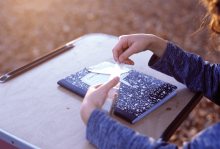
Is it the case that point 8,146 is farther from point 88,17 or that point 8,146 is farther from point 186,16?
point 186,16

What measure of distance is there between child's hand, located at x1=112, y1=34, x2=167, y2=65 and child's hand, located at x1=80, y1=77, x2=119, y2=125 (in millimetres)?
217

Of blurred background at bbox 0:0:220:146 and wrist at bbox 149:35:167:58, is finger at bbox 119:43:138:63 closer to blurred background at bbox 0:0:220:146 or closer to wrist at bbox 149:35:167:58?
wrist at bbox 149:35:167:58

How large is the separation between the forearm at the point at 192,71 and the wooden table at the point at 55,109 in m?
0.04

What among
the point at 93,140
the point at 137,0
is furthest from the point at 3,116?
the point at 137,0

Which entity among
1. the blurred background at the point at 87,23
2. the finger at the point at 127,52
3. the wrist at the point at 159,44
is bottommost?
the blurred background at the point at 87,23

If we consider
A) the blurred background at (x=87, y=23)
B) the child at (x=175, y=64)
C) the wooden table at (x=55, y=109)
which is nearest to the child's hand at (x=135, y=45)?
the child at (x=175, y=64)

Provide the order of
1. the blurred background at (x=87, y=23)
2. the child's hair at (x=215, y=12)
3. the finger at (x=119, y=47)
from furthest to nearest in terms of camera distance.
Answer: the blurred background at (x=87, y=23) < the finger at (x=119, y=47) < the child's hair at (x=215, y=12)

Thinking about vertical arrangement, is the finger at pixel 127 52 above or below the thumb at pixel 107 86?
above

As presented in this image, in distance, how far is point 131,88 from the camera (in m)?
0.77

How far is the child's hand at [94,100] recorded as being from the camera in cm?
57

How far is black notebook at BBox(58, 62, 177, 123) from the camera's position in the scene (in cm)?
67

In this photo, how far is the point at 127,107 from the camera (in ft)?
2.22

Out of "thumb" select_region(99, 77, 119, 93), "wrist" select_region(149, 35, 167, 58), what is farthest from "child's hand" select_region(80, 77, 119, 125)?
"wrist" select_region(149, 35, 167, 58)

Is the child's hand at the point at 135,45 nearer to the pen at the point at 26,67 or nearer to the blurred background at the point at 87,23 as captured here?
the pen at the point at 26,67
